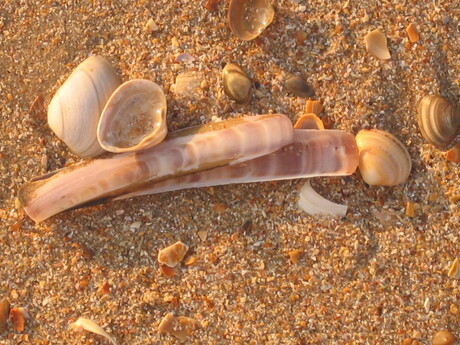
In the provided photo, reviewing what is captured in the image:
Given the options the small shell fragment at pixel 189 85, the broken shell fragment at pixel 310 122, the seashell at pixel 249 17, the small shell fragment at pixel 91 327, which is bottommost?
the small shell fragment at pixel 91 327

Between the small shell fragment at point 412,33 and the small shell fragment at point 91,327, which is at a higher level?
the small shell fragment at point 412,33

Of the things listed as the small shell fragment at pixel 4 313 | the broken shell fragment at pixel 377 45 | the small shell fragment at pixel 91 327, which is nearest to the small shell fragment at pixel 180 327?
the small shell fragment at pixel 91 327

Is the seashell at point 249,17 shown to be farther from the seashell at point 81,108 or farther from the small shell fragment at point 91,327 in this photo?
the small shell fragment at point 91,327

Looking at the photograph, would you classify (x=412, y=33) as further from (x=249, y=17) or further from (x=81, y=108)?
(x=81, y=108)

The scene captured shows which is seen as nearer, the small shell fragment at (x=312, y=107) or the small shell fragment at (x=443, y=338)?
the small shell fragment at (x=443, y=338)
